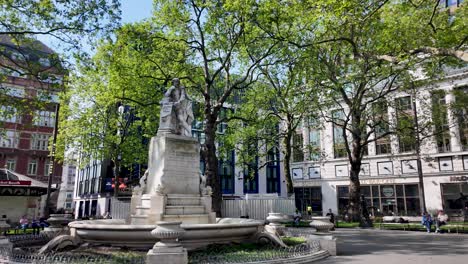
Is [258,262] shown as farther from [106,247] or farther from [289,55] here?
[289,55]

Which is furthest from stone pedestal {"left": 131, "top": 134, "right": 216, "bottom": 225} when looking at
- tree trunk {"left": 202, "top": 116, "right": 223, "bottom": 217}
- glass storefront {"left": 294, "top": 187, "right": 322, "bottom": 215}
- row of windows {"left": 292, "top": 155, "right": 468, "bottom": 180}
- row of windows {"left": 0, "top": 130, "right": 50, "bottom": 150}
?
glass storefront {"left": 294, "top": 187, "right": 322, "bottom": 215}

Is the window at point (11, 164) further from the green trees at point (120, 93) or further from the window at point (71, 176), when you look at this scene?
the window at point (71, 176)

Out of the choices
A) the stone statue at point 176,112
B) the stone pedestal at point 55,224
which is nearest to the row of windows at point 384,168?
the stone statue at point 176,112

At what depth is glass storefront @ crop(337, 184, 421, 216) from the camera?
126 ft

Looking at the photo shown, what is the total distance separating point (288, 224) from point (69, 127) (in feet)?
64.5

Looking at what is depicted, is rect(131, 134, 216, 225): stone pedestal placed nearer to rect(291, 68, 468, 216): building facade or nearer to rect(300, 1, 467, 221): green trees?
rect(300, 1, 467, 221): green trees

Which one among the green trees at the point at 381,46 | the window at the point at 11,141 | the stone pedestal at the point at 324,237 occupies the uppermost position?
the green trees at the point at 381,46

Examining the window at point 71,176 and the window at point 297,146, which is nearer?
the window at point 297,146

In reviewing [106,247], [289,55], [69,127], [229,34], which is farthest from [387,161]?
[106,247]

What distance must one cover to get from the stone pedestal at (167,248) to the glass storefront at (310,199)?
134 feet

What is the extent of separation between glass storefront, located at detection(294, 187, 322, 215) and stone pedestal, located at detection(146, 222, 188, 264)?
40809 mm

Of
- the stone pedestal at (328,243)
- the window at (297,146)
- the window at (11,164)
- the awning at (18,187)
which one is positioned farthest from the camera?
the window at (11,164)

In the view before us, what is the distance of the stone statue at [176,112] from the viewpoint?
44.5ft

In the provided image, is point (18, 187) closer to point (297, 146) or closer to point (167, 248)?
point (167, 248)
